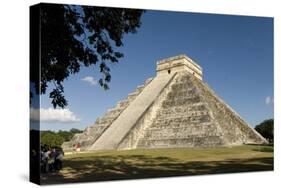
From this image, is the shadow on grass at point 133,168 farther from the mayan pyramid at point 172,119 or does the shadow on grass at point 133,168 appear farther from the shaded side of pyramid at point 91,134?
the mayan pyramid at point 172,119

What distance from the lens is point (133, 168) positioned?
54.9ft

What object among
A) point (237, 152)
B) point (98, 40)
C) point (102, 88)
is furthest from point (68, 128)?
point (237, 152)

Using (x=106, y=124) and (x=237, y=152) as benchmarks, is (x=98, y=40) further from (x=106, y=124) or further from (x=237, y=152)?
(x=237, y=152)

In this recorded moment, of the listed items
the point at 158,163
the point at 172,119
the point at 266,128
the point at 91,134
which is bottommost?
the point at 158,163

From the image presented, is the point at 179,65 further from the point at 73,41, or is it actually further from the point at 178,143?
the point at 73,41

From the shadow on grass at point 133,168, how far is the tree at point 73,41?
1.77 meters

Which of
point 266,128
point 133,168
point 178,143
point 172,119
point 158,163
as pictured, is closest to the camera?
point 133,168

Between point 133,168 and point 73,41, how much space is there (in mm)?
3902

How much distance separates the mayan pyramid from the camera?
18547mm

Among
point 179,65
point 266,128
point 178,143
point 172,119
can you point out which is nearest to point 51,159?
point 178,143

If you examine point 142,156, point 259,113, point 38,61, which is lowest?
point 142,156

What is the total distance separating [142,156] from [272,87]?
5.09 m

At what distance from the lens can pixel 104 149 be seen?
1783 cm

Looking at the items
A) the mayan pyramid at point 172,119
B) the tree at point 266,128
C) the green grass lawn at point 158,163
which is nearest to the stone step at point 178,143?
the mayan pyramid at point 172,119
